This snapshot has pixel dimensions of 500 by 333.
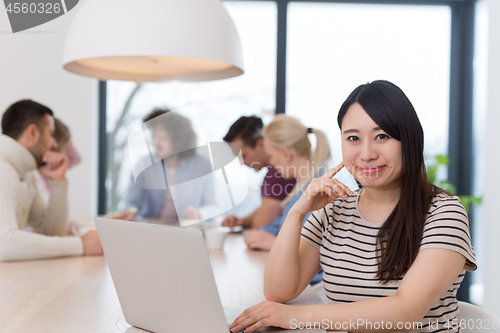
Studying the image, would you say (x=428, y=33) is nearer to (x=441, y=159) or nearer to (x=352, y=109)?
(x=441, y=159)

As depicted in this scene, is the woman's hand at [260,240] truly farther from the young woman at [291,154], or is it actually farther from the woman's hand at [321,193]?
the woman's hand at [321,193]

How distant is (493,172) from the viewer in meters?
2.49

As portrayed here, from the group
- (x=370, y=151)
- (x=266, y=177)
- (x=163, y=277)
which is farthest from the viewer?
(x=266, y=177)

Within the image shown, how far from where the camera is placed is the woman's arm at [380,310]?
0.89 metres

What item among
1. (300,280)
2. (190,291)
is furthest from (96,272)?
(190,291)

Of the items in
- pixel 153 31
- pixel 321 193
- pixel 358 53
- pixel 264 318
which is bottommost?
pixel 264 318

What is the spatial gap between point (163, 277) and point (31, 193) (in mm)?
1727

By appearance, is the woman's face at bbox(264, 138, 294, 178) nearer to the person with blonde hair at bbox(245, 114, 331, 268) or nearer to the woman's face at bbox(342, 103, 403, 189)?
the person with blonde hair at bbox(245, 114, 331, 268)

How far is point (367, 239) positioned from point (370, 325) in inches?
10.0

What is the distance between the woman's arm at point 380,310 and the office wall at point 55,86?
2436 millimetres

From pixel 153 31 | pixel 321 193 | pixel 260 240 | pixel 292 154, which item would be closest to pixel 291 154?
pixel 292 154

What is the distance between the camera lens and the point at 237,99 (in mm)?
3293

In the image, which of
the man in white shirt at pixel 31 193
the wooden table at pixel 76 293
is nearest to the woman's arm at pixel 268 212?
the wooden table at pixel 76 293

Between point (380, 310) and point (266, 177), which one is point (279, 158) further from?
point (380, 310)
